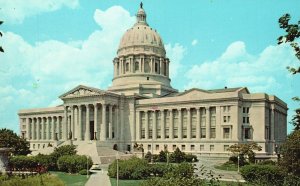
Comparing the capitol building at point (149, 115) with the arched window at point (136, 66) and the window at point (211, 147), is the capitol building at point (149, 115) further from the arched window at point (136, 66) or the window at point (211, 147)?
the arched window at point (136, 66)

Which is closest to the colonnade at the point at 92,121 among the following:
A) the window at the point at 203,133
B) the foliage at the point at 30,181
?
the window at the point at 203,133

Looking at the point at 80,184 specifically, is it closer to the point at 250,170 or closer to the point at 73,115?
the point at 250,170

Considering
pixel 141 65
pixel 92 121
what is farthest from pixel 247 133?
pixel 92 121

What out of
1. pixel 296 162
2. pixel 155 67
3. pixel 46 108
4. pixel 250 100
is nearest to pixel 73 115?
pixel 46 108

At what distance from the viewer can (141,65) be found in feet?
349

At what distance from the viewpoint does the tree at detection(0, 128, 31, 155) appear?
244ft

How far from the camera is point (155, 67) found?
354ft

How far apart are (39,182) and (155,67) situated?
274 feet

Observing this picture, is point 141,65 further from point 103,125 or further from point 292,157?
point 292,157

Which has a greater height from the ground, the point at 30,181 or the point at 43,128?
the point at 30,181

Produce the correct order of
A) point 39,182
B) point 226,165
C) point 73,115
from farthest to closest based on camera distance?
1. point 73,115
2. point 226,165
3. point 39,182

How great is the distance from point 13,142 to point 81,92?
23.6 m

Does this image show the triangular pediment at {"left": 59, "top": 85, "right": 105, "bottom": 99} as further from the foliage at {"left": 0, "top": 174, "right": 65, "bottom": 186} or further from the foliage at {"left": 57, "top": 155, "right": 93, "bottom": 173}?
the foliage at {"left": 0, "top": 174, "right": 65, "bottom": 186}

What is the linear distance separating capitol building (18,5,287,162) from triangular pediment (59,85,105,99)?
0.19 meters
